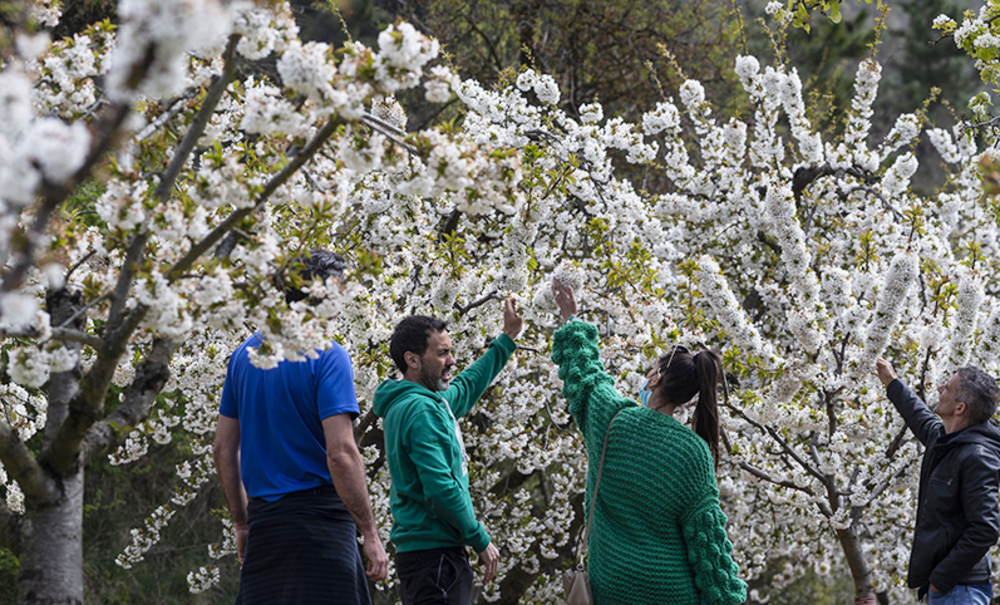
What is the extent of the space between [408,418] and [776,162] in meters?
3.86

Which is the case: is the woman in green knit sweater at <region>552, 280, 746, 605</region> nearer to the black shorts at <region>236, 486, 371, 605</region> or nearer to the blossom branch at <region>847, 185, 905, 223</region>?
the black shorts at <region>236, 486, 371, 605</region>

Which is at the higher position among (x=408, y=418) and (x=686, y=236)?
(x=686, y=236)

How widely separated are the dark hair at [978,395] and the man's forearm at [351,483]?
87.1 inches

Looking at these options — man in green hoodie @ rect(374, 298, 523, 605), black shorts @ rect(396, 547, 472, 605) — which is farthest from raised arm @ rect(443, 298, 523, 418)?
black shorts @ rect(396, 547, 472, 605)

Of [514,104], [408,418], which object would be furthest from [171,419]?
[514,104]

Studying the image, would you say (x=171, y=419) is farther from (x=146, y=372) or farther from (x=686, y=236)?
(x=686, y=236)

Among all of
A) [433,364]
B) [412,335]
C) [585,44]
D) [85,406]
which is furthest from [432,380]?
[585,44]

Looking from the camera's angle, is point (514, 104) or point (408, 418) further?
point (514, 104)

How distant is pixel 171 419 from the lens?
4379 millimetres

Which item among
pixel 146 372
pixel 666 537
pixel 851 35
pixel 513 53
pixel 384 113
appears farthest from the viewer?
pixel 851 35

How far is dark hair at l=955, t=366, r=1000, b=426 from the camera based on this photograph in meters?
3.17

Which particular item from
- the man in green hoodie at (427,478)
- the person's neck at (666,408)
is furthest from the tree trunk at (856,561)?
the man in green hoodie at (427,478)

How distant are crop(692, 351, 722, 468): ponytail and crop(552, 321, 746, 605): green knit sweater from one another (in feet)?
0.39

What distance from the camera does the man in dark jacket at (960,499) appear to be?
3.06 m
